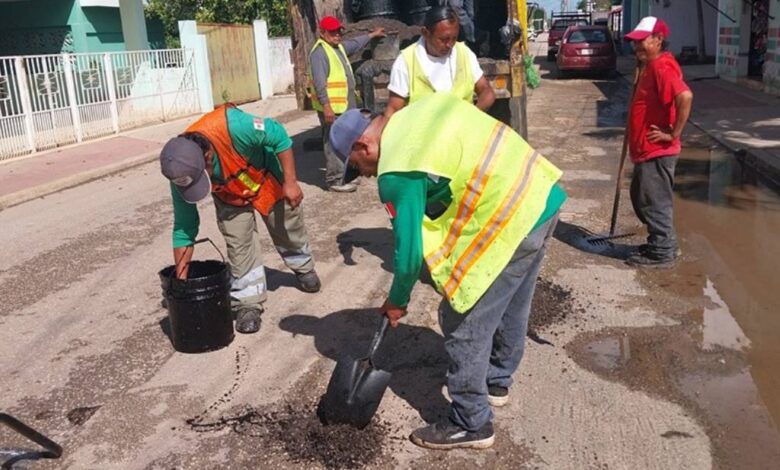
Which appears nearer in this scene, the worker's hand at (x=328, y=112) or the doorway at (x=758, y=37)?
the worker's hand at (x=328, y=112)

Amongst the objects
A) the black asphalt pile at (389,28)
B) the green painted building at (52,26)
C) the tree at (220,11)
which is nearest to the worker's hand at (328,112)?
the black asphalt pile at (389,28)

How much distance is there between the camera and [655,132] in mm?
5414

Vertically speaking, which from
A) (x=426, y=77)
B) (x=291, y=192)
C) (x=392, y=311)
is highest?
(x=426, y=77)

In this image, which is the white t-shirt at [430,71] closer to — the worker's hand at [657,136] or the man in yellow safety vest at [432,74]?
the man in yellow safety vest at [432,74]

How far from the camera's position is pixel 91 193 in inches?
384

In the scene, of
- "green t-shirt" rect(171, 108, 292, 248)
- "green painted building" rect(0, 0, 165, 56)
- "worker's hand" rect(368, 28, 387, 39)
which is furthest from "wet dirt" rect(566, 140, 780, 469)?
"green painted building" rect(0, 0, 165, 56)

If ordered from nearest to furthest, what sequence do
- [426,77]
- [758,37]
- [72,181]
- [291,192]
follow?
1. [291,192]
2. [426,77]
3. [72,181]
4. [758,37]

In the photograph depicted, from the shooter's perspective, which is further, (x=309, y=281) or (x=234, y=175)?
(x=309, y=281)

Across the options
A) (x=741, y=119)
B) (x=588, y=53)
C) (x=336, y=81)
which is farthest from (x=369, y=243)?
(x=588, y=53)

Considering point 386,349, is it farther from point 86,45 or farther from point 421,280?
point 86,45

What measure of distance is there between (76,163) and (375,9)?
5739 mm

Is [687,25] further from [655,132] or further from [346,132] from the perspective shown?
[346,132]

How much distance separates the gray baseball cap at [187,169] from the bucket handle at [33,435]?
4.41 feet

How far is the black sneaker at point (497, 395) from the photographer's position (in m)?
3.65
